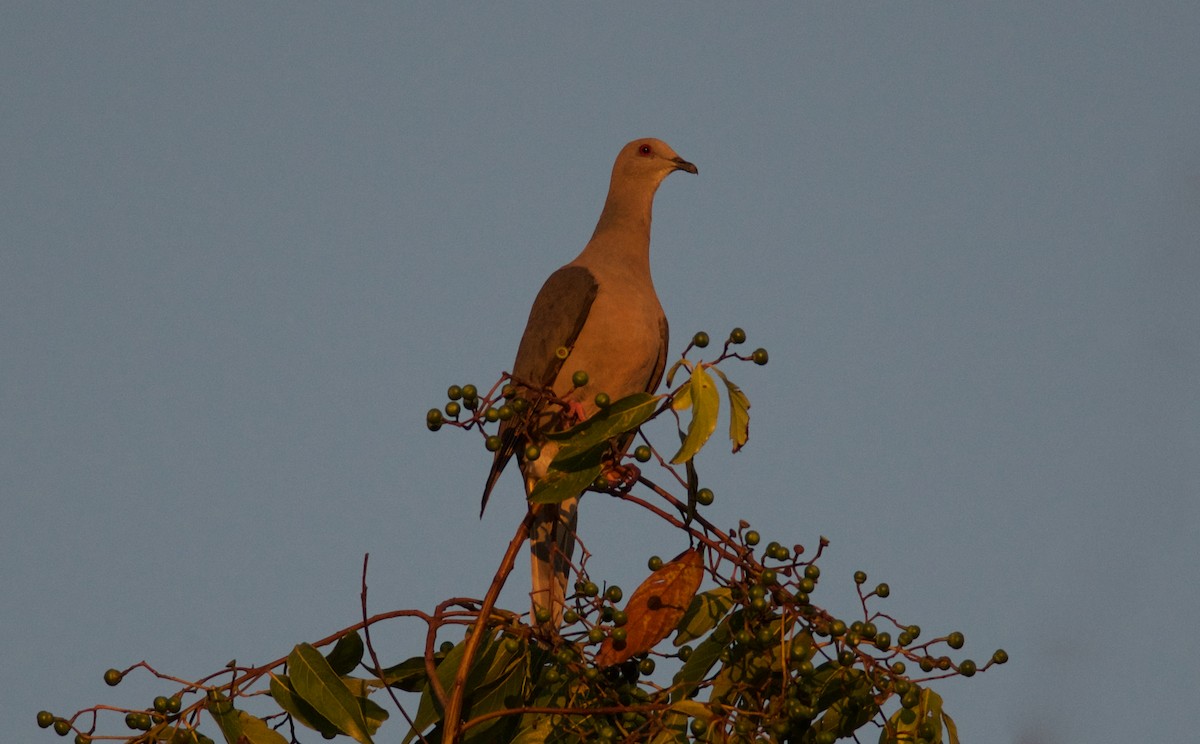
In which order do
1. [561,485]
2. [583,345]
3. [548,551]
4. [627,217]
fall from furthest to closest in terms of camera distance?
[627,217], [583,345], [548,551], [561,485]

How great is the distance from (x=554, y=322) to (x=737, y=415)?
2.42 metres

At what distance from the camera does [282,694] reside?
2988 mm

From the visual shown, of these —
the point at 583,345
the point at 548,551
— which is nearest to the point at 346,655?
the point at 548,551

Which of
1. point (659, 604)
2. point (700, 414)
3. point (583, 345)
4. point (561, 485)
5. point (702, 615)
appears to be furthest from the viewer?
point (583, 345)

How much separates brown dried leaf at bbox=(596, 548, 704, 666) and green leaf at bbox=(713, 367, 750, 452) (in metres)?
0.35

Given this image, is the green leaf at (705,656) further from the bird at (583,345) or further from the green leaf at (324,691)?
the bird at (583,345)

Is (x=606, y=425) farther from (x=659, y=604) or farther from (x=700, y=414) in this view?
(x=659, y=604)

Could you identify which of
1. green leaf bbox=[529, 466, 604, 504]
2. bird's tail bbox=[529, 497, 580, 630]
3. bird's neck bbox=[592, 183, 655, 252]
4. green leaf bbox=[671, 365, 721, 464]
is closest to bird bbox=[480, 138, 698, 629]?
bird's tail bbox=[529, 497, 580, 630]

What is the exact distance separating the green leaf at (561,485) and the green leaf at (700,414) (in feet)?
0.65

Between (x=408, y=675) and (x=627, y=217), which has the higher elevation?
(x=627, y=217)

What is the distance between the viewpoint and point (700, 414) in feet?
9.20

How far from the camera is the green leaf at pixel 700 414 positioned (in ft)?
9.19

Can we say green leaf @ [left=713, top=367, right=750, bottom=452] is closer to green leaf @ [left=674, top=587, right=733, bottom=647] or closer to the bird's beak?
green leaf @ [left=674, top=587, right=733, bottom=647]

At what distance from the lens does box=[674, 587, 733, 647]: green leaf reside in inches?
124
